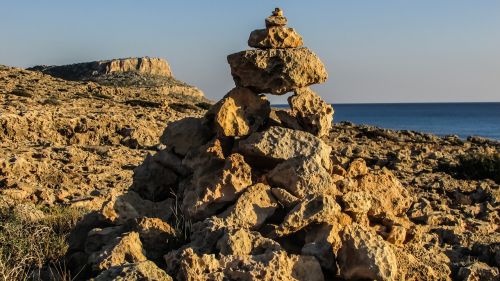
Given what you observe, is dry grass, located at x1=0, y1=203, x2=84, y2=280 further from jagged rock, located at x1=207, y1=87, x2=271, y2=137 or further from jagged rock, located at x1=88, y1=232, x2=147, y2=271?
jagged rock, located at x1=207, y1=87, x2=271, y2=137

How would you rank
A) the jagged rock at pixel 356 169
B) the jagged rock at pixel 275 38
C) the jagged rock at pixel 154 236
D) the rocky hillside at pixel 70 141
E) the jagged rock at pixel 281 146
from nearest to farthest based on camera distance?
1. the jagged rock at pixel 154 236
2. the jagged rock at pixel 281 146
3. the jagged rock at pixel 356 169
4. the jagged rock at pixel 275 38
5. the rocky hillside at pixel 70 141

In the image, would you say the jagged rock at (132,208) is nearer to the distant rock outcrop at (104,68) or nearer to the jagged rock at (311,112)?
the jagged rock at (311,112)

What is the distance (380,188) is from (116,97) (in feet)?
75.3

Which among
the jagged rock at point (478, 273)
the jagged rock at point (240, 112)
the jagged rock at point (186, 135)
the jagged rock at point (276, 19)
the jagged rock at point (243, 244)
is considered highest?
the jagged rock at point (276, 19)

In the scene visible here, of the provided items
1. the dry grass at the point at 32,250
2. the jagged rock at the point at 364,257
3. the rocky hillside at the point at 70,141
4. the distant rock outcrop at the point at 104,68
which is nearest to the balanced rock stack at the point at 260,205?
the jagged rock at the point at 364,257

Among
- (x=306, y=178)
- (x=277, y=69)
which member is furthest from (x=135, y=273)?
(x=277, y=69)

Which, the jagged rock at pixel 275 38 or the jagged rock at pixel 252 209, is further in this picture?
the jagged rock at pixel 275 38

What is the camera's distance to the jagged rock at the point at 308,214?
6.30 meters

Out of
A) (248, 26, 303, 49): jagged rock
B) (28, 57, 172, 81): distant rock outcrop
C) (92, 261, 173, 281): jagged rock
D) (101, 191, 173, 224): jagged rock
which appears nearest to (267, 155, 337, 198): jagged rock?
(101, 191, 173, 224): jagged rock

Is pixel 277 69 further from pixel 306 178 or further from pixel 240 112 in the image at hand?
pixel 306 178

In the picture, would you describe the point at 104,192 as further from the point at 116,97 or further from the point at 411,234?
the point at 116,97

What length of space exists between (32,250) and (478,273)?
4629 mm

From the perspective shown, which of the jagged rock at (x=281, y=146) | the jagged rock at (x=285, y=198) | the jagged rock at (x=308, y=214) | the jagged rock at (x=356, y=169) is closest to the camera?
the jagged rock at (x=308, y=214)

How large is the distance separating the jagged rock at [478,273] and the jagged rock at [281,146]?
1.83 metres
